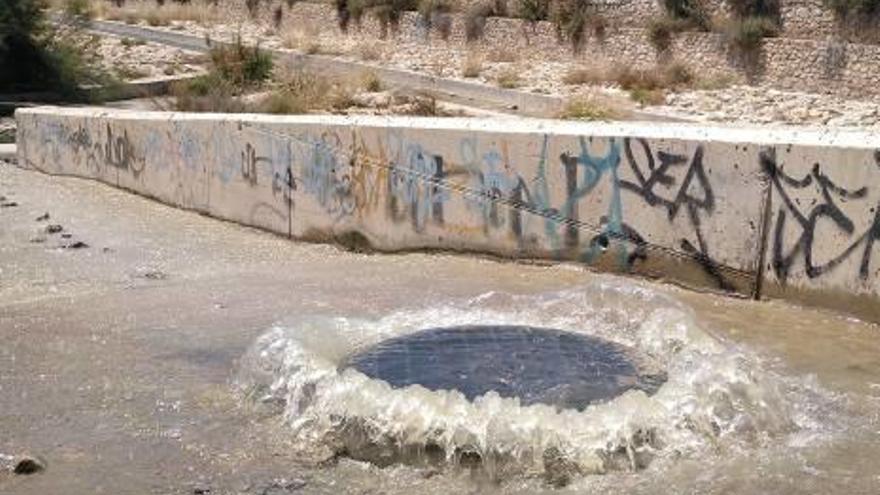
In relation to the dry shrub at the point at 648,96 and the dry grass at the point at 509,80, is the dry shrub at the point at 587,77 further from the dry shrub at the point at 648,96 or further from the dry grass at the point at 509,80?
the dry shrub at the point at 648,96

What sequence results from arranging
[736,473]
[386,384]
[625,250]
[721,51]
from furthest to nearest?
[721,51]
[625,250]
[386,384]
[736,473]

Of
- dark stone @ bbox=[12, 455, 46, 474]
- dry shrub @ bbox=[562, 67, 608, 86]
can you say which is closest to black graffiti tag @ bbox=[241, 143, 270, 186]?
dark stone @ bbox=[12, 455, 46, 474]

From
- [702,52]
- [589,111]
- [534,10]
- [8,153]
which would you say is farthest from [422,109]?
[534,10]

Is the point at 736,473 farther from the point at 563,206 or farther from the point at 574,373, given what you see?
the point at 563,206

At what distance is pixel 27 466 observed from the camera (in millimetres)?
6156

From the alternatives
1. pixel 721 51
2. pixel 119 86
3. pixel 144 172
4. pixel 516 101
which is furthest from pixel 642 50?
pixel 144 172

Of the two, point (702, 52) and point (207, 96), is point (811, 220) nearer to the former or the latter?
point (207, 96)

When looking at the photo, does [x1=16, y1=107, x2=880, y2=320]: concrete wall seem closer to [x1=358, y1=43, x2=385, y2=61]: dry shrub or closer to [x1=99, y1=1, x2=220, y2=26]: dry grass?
[x1=358, y1=43, x2=385, y2=61]: dry shrub

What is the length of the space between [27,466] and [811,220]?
5.93m

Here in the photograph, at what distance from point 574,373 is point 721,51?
84.6 ft

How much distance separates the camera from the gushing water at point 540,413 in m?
6.12

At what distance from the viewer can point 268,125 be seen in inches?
489

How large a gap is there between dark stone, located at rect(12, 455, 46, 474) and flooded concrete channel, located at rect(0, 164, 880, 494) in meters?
0.05

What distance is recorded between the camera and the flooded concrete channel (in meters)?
6.05
